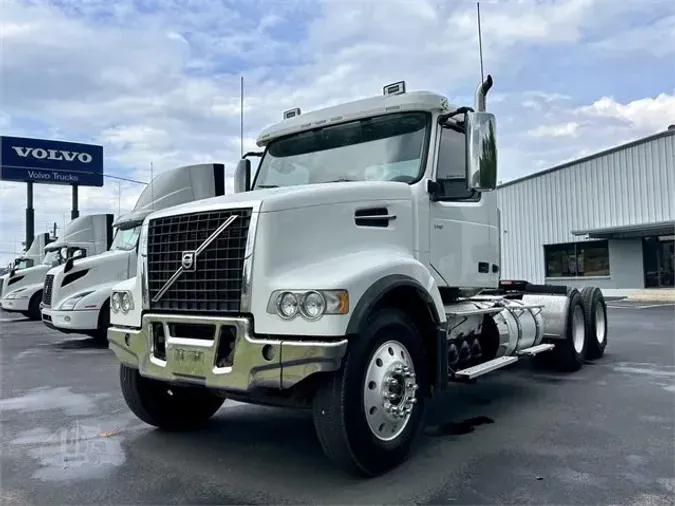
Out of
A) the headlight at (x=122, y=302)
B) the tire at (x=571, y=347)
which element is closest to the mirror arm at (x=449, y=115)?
the headlight at (x=122, y=302)

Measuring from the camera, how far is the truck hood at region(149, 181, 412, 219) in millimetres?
4109

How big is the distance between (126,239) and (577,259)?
21923mm

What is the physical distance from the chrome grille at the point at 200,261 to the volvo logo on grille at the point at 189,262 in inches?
1.0

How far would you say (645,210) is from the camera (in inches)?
993

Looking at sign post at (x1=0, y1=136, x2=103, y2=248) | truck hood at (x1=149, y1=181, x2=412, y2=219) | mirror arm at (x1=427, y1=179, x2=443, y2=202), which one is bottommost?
truck hood at (x1=149, y1=181, x2=412, y2=219)

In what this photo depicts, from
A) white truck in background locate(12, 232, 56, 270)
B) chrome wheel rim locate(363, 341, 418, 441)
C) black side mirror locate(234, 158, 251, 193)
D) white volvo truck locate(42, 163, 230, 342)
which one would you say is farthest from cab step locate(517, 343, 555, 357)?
white truck in background locate(12, 232, 56, 270)

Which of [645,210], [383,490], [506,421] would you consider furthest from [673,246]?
[383,490]

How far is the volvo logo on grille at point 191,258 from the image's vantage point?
4.15 meters

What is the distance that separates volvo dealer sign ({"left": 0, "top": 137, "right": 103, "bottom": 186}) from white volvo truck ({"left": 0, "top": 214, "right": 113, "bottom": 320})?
53.5 feet

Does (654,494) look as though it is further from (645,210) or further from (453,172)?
(645,210)

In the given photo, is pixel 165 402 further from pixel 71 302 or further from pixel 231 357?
pixel 71 302

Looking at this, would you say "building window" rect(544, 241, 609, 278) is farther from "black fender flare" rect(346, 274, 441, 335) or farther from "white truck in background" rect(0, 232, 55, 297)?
"black fender flare" rect(346, 274, 441, 335)

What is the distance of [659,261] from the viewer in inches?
1007

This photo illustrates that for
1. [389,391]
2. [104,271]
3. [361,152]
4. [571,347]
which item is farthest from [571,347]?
[104,271]
